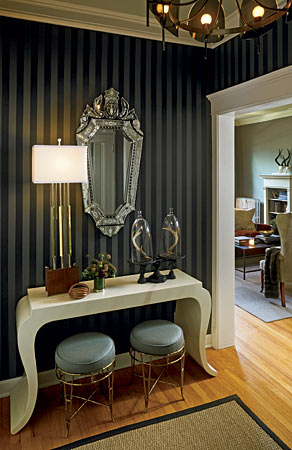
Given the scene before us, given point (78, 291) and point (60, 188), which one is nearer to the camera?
point (78, 291)

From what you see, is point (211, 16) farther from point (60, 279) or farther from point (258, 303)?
point (258, 303)

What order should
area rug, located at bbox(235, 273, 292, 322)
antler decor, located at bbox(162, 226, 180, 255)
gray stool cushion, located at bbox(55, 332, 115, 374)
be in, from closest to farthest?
gray stool cushion, located at bbox(55, 332, 115, 374)
antler decor, located at bbox(162, 226, 180, 255)
area rug, located at bbox(235, 273, 292, 322)

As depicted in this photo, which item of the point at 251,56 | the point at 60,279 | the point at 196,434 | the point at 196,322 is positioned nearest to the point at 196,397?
the point at 196,434

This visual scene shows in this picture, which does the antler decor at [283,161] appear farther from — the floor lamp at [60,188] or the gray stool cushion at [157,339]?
the floor lamp at [60,188]

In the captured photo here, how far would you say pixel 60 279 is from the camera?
2518mm

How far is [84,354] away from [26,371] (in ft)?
1.23

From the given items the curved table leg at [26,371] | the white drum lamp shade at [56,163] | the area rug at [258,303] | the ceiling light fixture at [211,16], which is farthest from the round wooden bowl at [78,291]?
the area rug at [258,303]

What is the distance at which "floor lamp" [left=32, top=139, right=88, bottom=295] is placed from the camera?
2.31 metres

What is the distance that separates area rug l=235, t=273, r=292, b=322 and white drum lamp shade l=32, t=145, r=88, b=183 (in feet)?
9.11

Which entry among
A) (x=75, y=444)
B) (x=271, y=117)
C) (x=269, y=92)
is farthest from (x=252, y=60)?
(x=271, y=117)

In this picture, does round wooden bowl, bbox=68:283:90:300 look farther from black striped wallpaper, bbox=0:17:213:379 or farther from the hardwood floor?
the hardwood floor

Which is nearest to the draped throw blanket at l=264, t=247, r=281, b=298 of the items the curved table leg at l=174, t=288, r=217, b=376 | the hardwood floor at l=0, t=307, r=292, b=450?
the hardwood floor at l=0, t=307, r=292, b=450

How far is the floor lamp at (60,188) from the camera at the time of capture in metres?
2.31

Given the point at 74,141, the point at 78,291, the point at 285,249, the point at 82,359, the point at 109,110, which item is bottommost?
the point at 82,359
